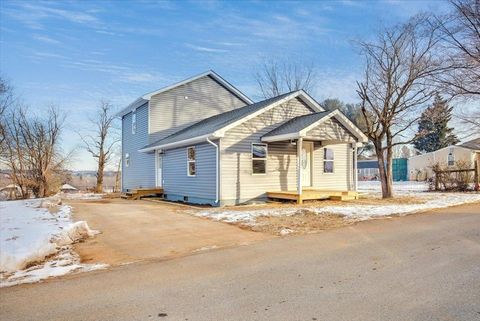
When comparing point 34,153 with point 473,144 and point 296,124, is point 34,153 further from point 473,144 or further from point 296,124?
point 473,144

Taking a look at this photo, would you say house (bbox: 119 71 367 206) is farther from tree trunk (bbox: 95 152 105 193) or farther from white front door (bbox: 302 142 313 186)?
tree trunk (bbox: 95 152 105 193)

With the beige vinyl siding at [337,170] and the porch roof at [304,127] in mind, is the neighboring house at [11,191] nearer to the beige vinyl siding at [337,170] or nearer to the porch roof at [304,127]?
the porch roof at [304,127]

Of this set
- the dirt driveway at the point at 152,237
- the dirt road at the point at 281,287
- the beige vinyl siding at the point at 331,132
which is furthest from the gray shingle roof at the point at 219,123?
the dirt road at the point at 281,287

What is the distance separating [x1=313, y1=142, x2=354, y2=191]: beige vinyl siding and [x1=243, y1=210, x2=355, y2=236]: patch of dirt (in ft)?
19.4

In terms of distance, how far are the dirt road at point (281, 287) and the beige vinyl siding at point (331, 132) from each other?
7.97m

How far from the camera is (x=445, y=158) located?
37375mm

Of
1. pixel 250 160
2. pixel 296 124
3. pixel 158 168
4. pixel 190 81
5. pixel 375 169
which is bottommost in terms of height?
pixel 375 169

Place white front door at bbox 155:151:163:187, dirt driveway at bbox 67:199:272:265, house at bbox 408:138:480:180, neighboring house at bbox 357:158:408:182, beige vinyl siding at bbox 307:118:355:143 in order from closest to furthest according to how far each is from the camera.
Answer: dirt driveway at bbox 67:199:272:265, beige vinyl siding at bbox 307:118:355:143, white front door at bbox 155:151:163:187, house at bbox 408:138:480:180, neighboring house at bbox 357:158:408:182

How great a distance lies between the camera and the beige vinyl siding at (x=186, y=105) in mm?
20500

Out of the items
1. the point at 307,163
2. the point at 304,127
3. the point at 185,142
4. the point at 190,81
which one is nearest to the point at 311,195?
the point at 307,163

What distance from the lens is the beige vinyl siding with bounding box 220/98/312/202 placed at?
1420 cm

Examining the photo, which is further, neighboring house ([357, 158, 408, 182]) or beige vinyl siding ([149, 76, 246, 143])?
neighboring house ([357, 158, 408, 182])

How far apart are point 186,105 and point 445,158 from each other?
2920 centimetres

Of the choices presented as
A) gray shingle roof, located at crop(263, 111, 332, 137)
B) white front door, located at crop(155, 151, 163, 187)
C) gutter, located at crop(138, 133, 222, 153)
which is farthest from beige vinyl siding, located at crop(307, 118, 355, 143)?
white front door, located at crop(155, 151, 163, 187)
